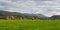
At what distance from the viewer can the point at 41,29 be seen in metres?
10.6

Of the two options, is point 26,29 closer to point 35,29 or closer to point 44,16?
point 35,29

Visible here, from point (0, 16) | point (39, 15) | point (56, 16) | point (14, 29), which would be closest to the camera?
point (14, 29)

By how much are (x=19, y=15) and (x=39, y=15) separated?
12.0ft

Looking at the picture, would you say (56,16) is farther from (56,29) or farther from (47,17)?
(56,29)

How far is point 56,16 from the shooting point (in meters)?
18.2

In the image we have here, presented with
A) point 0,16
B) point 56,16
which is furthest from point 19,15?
point 56,16

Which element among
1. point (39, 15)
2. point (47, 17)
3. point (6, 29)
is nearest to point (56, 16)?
point (47, 17)

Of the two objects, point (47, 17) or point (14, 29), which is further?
point (47, 17)

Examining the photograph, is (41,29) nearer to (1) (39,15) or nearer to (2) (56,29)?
(2) (56,29)

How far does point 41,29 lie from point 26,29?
2.78ft

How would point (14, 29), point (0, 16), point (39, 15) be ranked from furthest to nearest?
point (0, 16) → point (39, 15) → point (14, 29)

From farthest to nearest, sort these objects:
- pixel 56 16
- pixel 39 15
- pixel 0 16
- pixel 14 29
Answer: pixel 0 16 → pixel 39 15 → pixel 56 16 → pixel 14 29

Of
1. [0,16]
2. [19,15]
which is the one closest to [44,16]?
[19,15]

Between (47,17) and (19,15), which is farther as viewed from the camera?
(19,15)
